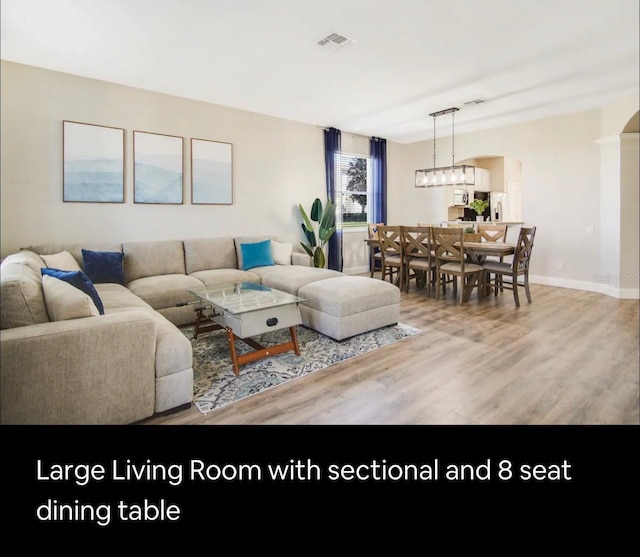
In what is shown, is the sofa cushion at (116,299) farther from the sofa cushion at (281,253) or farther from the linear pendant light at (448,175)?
the linear pendant light at (448,175)

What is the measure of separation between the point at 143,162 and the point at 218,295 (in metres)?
2.34

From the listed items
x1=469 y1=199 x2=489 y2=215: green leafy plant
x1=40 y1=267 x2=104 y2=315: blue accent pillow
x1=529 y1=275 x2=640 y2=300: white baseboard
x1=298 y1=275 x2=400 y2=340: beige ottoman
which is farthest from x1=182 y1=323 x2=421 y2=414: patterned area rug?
x1=469 y1=199 x2=489 y2=215: green leafy plant

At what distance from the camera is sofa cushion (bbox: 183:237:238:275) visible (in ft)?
15.4

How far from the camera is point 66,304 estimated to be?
6.27 feet

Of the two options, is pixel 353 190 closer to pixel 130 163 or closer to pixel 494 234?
pixel 494 234

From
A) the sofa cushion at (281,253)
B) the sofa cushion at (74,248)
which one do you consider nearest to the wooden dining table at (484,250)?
the sofa cushion at (281,253)

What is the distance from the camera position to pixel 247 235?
5.55m

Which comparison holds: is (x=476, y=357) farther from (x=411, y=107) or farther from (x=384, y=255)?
(x=411, y=107)

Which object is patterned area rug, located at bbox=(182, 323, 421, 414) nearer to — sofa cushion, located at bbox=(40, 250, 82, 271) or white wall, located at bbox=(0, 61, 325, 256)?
sofa cushion, located at bbox=(40, 250, 82, 271)

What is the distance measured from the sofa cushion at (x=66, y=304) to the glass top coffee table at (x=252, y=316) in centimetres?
92

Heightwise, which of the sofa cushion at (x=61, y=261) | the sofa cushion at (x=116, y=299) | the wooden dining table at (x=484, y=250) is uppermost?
the wooden dining table at (x=484, y=250)

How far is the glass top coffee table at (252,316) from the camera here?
269 cm

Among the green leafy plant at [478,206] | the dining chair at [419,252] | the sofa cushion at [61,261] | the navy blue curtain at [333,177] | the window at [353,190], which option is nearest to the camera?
the sofa cushion at [61,261]

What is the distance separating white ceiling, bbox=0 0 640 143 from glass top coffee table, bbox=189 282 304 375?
7.05 ft
